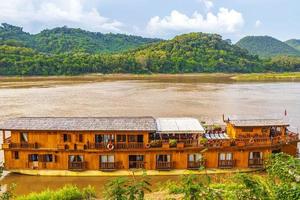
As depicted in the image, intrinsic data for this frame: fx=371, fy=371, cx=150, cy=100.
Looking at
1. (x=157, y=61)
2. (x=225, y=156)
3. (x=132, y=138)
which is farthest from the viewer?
(x=157, y=61)

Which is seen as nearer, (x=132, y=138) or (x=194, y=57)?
(x=132, y=138)

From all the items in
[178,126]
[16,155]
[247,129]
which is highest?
[178,126]

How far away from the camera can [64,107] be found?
5962 centimetres

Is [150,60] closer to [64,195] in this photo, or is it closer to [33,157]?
[33,157]

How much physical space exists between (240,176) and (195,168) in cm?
1373

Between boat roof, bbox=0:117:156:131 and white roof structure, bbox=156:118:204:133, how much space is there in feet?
2.43

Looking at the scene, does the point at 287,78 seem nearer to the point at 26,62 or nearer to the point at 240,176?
the point at 26,62

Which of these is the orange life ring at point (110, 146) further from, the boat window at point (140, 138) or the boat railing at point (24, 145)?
the boat railing at point (24, 145)

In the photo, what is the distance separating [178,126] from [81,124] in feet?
24.1

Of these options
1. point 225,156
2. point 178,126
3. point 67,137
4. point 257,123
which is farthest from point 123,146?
point 257,123

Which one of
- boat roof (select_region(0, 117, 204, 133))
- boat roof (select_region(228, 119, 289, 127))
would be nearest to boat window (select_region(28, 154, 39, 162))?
boat roof (select_region(0, 117, 204, 133))

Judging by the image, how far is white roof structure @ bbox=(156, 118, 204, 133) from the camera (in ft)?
89.9

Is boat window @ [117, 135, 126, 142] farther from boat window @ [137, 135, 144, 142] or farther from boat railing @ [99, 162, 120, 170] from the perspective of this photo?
boat railing @ [99, 162, 120, 170]

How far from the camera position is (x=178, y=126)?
1117 inches
